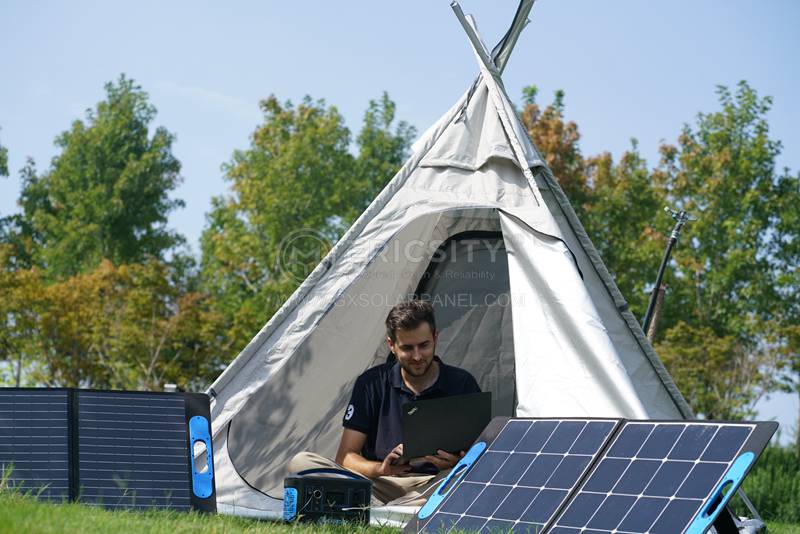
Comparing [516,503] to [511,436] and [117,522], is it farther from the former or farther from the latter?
[117,522]

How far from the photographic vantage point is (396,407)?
501cm

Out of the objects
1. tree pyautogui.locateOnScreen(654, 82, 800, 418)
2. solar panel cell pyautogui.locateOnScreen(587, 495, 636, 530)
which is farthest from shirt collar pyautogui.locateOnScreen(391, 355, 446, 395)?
tree pyautogui.locateOnScreen(654, 82, 800, 418)

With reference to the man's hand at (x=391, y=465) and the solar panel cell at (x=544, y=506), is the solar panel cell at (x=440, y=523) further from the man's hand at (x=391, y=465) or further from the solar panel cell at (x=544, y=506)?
the man's hand at (x=391, y=465)

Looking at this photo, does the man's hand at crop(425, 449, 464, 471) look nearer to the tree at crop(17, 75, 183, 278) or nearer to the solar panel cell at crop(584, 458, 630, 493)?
the solar panel cell at crop(584, 458, 630, 493)

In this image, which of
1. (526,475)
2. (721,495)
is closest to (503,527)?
(526,475)

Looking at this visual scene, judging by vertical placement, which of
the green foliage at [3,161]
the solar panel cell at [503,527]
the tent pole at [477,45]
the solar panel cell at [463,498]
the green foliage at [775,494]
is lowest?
the green foliage at [775,494]

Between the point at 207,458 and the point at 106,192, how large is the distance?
21.0 meters

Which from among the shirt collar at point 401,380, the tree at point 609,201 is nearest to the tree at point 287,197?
the tree at point 609,201

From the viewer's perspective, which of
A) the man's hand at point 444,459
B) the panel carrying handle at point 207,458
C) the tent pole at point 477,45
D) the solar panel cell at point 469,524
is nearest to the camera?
the solar panel cell at point 469,524

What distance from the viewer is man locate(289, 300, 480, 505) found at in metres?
4.70

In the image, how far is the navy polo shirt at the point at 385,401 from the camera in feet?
16.3

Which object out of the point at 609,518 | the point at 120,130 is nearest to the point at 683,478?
the point at 609,518

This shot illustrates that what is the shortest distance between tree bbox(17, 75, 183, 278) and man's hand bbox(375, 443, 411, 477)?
1971 cm

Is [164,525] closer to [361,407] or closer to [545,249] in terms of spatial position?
[361,407]
